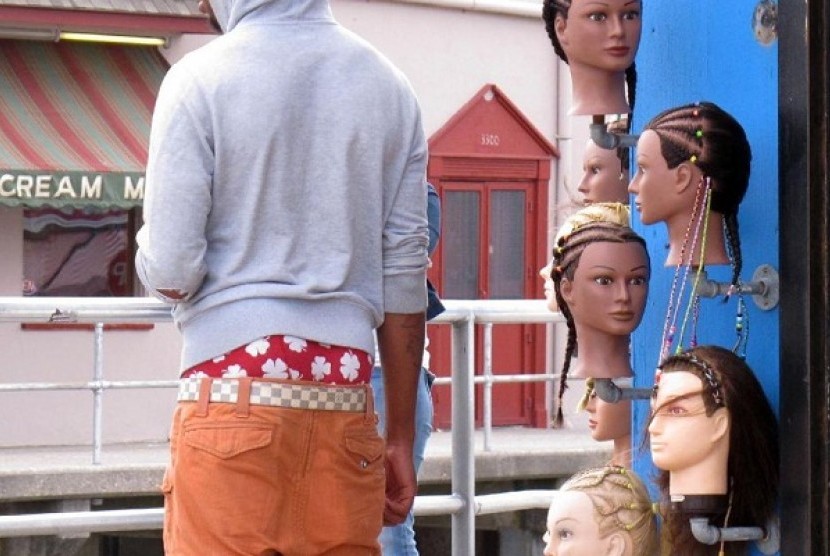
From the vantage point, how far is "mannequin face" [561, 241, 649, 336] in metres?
2.63

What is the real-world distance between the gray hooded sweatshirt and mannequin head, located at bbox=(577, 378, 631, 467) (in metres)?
0.44

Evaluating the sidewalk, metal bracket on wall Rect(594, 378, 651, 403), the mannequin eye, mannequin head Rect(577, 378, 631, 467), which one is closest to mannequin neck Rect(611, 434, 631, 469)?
mannequin head Rect(577, 378, 631, 467)

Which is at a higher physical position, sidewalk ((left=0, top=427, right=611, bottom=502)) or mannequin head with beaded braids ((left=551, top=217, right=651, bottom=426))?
mannequin head with beaded braids ((left=551, top=217, right=651, bottom=426))

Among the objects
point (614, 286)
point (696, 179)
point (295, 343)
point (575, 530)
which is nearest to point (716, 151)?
point (696, 179)

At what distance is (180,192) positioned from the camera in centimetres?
256

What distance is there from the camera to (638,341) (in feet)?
9.16

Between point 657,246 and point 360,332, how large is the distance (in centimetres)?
50

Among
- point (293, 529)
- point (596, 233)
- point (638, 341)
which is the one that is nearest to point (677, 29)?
point (596, 233)

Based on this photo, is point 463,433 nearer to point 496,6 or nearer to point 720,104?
point 720,104

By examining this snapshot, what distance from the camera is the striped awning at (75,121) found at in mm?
13133

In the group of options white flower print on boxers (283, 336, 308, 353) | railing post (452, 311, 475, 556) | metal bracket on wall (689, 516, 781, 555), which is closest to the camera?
metal bracket on wall (689, 516, 781, 555)

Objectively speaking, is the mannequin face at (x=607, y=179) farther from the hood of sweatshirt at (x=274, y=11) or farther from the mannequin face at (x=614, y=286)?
the hood of sweatshirt at (x=274, y=11)

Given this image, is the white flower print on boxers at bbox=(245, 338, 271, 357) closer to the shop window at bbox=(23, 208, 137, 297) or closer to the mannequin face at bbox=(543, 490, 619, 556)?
the mannequin face at bbox=(543, 490, 619, 556)

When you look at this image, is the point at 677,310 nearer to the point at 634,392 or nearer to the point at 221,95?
the point at 634,392
